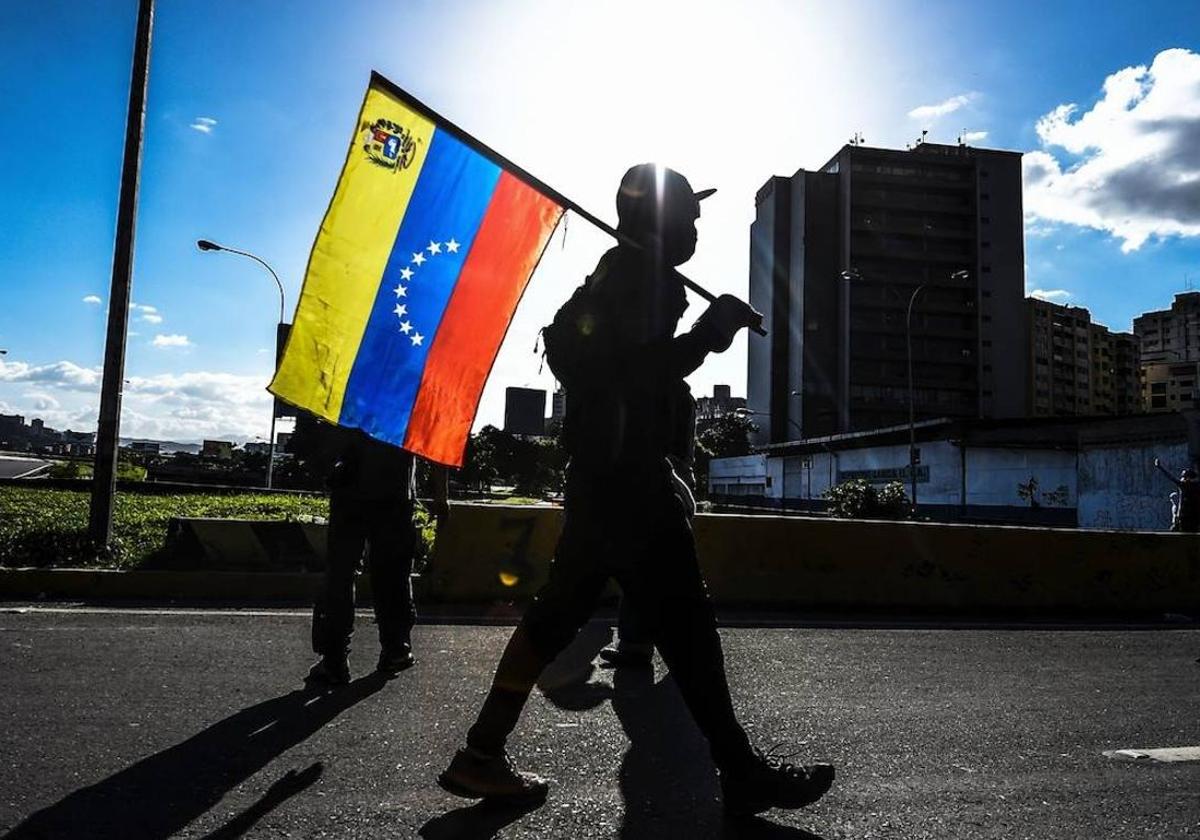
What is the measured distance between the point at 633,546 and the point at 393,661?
91.4 inches

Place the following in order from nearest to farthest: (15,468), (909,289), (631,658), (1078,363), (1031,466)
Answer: (631,658) < (1031,466) < (15,468) < (909,289) < (1078,363)

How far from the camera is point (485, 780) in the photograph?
7.97 feet

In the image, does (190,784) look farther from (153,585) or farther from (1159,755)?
(153,585)

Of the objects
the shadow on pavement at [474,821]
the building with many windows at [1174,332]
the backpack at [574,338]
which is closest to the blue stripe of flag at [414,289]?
the backpack at [574,338]

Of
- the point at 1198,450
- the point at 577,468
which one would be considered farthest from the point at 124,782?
the point at 1198,450

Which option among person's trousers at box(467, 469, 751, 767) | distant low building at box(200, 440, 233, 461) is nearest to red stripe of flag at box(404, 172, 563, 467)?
person's trousers at box(467, 469, 751, 767)

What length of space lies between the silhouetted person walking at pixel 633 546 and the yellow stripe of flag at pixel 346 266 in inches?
49.5

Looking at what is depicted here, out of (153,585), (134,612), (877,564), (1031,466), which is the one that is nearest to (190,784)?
(134,612)

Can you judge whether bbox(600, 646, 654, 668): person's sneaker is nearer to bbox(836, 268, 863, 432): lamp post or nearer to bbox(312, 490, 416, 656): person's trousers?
bbox(312, 490, 416, 656): person's trousers

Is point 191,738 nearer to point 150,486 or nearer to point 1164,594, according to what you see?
point 1164,594

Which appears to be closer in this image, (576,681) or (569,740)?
(569,740)

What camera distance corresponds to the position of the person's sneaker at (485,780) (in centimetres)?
242

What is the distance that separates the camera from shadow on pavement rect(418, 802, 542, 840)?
7.43 ft

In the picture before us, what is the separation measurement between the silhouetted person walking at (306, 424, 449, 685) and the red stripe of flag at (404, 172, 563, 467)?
56 centimetres
